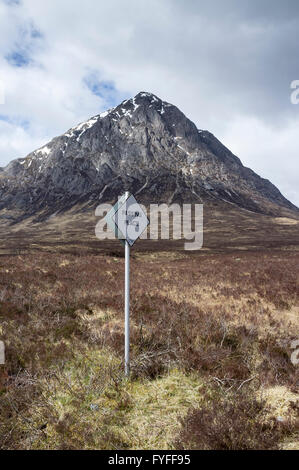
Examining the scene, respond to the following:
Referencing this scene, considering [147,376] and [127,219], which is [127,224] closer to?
[127,219]

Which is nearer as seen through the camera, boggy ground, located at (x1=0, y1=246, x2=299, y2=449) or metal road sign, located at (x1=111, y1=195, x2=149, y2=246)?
boggy ground, located at (x1=0, y1=246, x2=299, y2=449)

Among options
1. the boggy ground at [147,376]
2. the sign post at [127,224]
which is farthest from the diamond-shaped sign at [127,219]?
the boggy ground at [147,376]

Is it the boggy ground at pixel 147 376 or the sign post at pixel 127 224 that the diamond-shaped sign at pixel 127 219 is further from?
the boggy ground at pixel 147 376

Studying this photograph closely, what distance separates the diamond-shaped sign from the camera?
549 cm

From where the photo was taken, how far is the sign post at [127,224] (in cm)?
550

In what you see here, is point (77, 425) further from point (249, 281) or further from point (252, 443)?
point (249, 281)

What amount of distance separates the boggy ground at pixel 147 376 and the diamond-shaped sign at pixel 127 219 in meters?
2.75

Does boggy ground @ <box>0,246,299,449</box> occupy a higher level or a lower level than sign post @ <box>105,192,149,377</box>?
lower

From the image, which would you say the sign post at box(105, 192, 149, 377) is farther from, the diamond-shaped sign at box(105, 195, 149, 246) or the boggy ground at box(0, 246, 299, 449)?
the boggy ground at box(0, 246, 299, 449)

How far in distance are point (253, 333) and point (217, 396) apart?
3353 mm

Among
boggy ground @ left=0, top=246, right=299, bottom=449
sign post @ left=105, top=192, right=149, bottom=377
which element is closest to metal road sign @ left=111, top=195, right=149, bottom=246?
sign post @ left=105, top=192, right=149, bottom=377

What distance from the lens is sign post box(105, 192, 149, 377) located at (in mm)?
5500

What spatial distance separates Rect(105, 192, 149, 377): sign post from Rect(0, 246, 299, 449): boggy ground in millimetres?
956

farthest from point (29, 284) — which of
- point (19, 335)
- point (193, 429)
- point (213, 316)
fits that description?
point (193, 429)
